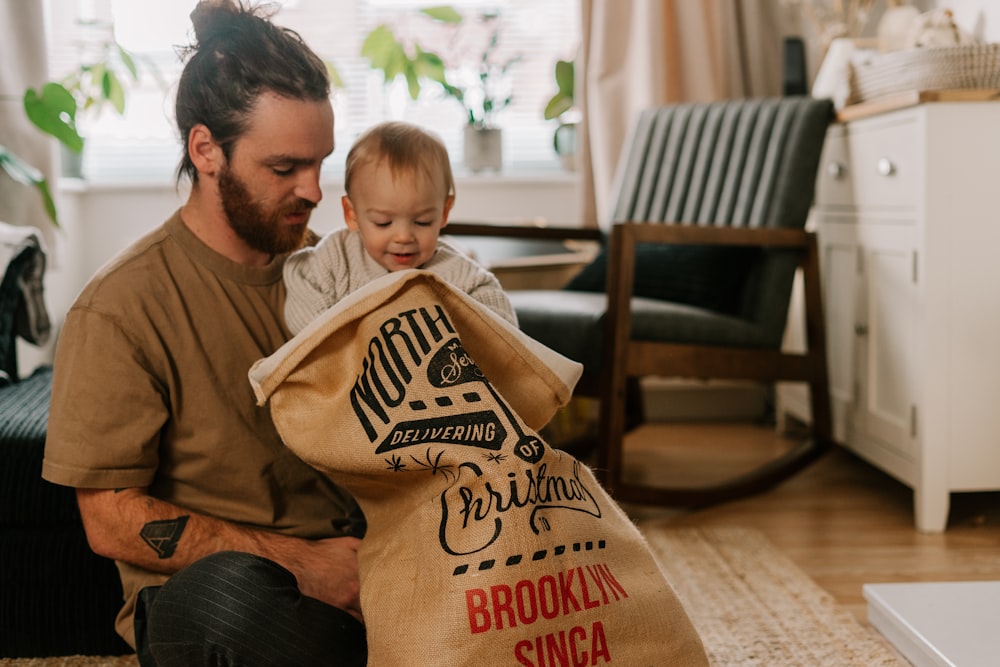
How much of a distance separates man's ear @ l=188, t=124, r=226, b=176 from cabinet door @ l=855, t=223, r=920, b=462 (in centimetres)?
154

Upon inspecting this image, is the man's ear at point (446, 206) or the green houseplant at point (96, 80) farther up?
the green houseplant at point (96, 80)

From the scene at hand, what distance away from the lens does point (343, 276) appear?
1.43 m

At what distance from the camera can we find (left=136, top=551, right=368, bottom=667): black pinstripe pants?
47.0 inches

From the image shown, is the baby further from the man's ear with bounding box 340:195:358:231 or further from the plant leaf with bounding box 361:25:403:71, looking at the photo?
the plant leaf with bounding box 361:25:403:71

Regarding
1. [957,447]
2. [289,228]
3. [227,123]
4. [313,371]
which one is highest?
[227,123]

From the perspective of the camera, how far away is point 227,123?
1370mm

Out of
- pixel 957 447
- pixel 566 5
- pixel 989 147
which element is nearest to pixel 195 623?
pixel 957 447

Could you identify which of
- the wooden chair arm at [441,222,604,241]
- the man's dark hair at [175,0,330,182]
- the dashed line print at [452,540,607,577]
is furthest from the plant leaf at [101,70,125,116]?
the dashed line print at [452,540,607,577]

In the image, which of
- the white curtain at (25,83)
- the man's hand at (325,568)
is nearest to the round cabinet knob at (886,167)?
the man's hand at (325,568)

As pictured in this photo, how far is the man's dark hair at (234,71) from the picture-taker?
136 cm

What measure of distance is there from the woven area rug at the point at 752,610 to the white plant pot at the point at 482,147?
168 centimetres

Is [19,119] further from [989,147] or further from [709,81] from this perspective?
[989,147]

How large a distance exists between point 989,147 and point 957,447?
63cm

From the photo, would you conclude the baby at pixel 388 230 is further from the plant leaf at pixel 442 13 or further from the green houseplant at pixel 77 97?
the plant leaf at pixel 442 13
